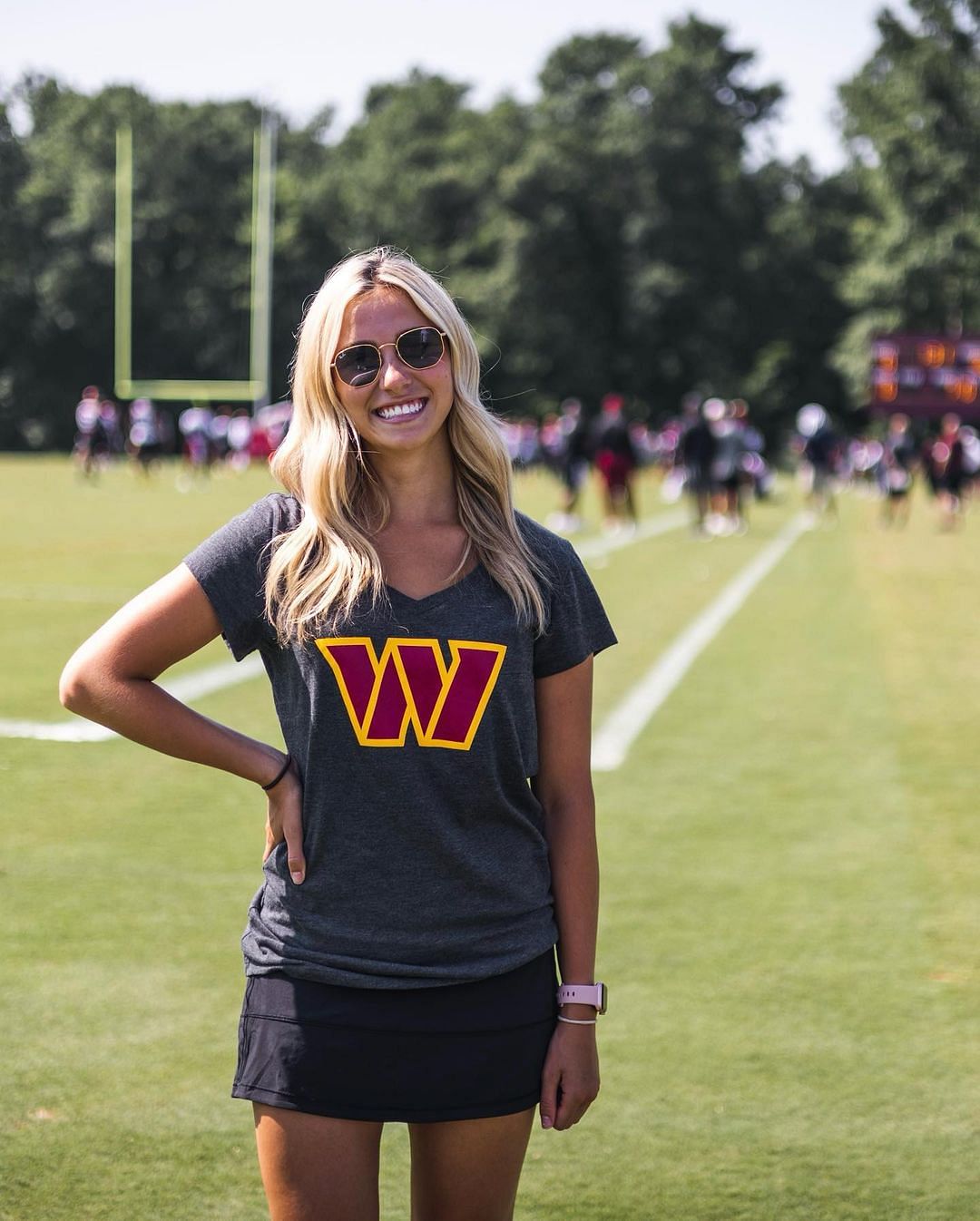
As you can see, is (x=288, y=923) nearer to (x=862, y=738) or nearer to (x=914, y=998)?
(x=914, y=998)

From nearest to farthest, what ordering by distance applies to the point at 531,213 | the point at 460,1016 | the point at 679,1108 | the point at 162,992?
1. the point at 460,1016
2. the point at 679,1108
3. the point at 162,992
4. the point at 531,213

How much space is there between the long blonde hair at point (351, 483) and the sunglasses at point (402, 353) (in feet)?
0.06

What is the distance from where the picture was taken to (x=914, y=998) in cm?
510

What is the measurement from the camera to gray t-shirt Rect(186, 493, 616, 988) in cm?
247

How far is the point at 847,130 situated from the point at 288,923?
83080 millimetres

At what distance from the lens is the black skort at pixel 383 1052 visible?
249cm

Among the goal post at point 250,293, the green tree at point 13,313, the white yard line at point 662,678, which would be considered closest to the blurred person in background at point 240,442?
the goal post at point 250,293

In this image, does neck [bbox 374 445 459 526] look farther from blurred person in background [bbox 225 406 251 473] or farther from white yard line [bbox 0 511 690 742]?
blurred person in background [bbox 225 406 251 473]

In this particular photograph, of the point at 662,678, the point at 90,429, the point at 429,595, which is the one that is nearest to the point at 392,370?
the point at 429,595

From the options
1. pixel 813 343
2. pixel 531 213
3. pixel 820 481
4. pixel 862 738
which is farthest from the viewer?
pixel 813 343

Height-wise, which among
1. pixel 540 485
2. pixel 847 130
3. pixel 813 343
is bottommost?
pixel 540 485

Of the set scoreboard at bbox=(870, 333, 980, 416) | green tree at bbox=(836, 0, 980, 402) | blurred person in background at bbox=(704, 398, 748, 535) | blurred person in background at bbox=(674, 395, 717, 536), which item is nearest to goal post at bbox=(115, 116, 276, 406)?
scoreboard at bbox=(870, 333, 980, 416)

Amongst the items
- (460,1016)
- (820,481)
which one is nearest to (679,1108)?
(460,1016)

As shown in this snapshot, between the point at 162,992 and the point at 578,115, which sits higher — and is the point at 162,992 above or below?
below
